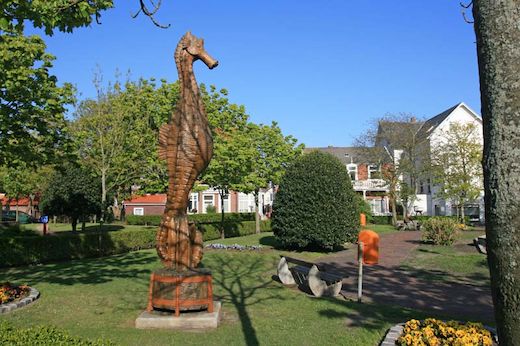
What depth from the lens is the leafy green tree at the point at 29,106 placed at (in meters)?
13.0

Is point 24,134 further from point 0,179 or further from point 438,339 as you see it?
point 0,179

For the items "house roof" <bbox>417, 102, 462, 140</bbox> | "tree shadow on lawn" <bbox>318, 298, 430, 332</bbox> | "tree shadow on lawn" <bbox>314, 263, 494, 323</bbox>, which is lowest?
"tree shadow on lawn" <bbox>314, 263, 494, 323</bbox>

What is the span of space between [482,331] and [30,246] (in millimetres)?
15518

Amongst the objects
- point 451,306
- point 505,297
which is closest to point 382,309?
point 451,306

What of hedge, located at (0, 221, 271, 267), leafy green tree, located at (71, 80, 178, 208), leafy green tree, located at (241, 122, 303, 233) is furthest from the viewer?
leafy green tree, located at (241, 122, 303, 233)

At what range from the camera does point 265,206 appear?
55.7m

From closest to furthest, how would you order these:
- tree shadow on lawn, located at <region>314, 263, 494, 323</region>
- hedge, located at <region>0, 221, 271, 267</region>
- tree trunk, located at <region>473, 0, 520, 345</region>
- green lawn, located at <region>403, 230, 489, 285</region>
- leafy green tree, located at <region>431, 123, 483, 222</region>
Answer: tree trunk, located at <region>473, 0, 520, 345</region> < tree shadow on lawn, located at <region>314, 263, 494, 323</region> < green lawn, located at <region>403, 230, 489, 285</region> < hedge, located at <region>0, 221, 271, 267</region> < leafy green tree, located at <region>431, 123, 483, 222</region>

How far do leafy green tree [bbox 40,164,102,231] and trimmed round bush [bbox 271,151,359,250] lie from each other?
11562 millimetres

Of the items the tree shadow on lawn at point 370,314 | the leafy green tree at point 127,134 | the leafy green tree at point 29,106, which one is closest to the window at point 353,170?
the leafy green tree at point 127,134

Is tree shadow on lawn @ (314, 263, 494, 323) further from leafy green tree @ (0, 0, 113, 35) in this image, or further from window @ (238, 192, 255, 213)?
window @ (238, 192, 255, 213)

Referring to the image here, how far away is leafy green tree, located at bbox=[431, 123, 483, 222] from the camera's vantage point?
35.8 metres

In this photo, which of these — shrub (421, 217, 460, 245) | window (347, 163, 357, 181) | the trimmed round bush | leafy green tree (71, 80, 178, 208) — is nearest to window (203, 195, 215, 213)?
window (347, 163, 357, 181)

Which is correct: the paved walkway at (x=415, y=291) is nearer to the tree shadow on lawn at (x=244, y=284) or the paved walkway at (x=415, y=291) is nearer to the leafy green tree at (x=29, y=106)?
the tree shadow on lawn at (x=244, y=284)

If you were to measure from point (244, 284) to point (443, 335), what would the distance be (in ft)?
20.7
